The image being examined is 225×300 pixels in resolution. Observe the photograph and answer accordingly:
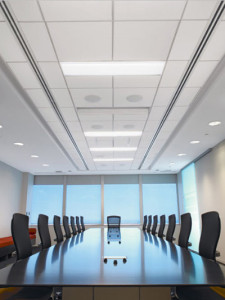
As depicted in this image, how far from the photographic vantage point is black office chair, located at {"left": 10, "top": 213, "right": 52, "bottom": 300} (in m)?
2.02

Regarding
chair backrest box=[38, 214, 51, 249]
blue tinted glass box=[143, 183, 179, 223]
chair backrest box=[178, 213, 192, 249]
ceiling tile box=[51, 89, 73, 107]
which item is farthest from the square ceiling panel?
blue tinted glass box=[143, 183, 179, 223]

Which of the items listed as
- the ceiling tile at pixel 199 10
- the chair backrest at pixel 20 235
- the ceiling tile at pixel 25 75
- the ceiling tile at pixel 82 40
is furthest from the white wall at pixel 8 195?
the ceiling tile at pixel 199 10

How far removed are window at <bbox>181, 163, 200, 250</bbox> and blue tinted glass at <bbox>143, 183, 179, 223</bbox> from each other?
1.05 metres

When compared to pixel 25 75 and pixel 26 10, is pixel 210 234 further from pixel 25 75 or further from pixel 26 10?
pixel 25 75

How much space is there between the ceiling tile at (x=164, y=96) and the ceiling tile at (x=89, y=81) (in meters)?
0.89

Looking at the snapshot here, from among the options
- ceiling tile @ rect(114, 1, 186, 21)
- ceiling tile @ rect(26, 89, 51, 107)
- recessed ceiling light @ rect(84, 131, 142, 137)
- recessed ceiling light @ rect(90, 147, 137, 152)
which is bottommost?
recessed ceiling light @ rect(90, 147, 137, 152)

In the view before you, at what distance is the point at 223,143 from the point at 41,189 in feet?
28.2

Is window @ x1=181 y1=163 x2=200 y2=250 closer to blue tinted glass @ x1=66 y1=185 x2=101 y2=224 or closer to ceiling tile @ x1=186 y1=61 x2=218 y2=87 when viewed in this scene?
blue tinted glass @ x1=66 y1=185 x2=101 y2=224

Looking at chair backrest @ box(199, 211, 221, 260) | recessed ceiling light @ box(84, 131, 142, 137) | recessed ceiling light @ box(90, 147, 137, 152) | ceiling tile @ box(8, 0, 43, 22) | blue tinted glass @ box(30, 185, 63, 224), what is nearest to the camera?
ceiling tile @ box(8, 0, 43, 22)

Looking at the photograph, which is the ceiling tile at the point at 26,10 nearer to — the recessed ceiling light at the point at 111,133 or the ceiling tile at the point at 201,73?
the ceiling tile at the point at 201,73

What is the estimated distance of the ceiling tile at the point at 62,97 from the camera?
399cm

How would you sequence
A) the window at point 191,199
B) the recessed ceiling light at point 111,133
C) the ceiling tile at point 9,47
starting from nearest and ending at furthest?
the ceiling tile at point 9,47 → the recessed ceiling light at point 111,133 → the window at point 191,199

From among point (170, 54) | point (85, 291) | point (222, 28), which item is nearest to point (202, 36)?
point (222, 28)

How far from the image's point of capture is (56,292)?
2.44m
